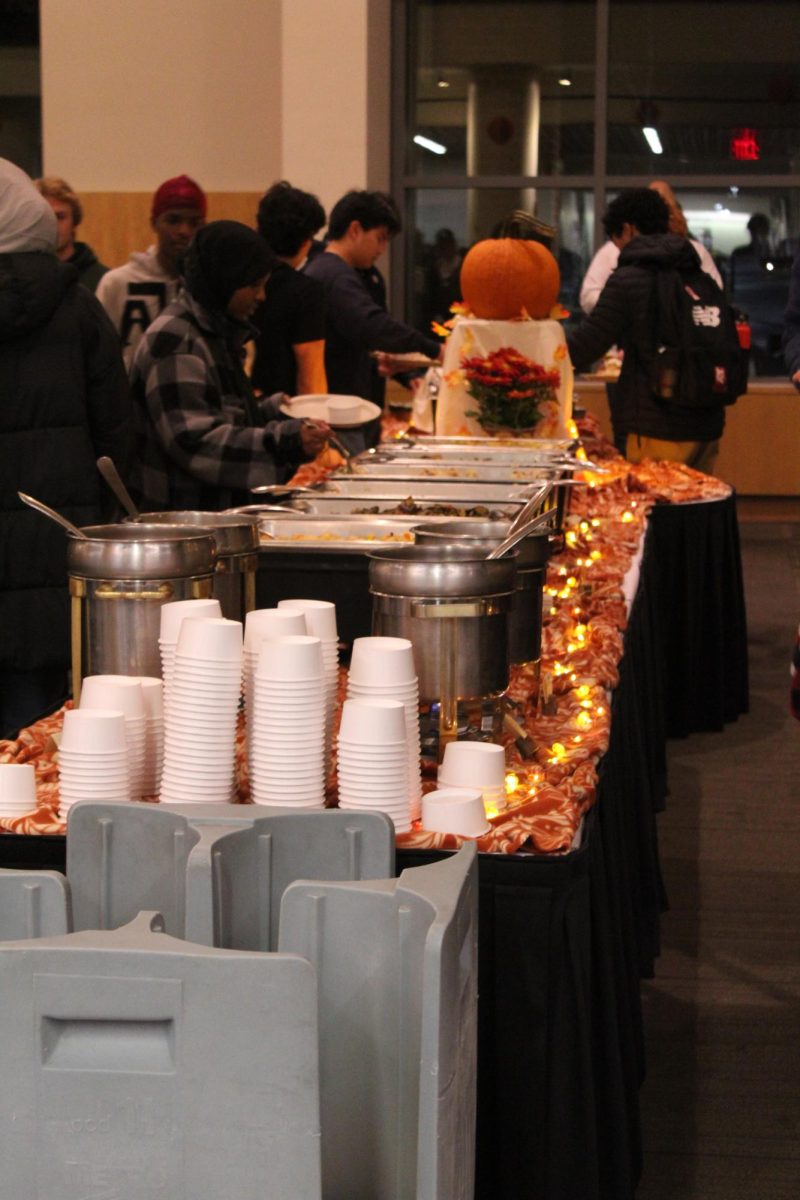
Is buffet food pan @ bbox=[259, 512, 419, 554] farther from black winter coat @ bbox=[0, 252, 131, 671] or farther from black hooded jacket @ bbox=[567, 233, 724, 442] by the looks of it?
black hooded jacket @ bbox=[567, 233, 724, 442]

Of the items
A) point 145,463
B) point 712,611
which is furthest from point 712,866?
point 145,463

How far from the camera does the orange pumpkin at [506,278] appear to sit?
4.73m

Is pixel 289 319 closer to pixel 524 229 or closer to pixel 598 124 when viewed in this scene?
pixel 524 229

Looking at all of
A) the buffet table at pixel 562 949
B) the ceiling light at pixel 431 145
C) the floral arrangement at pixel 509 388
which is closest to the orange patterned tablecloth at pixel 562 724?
the buffet table at pixel 562 949

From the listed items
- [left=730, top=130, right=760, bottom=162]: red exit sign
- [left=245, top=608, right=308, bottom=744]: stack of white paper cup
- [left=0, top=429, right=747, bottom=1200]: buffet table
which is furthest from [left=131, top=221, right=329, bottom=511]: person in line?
[left=730, top=130, right=760, bottom=162]: red exit sign

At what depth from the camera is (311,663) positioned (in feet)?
5.12

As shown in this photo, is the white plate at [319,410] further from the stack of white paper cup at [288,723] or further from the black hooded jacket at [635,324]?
the stack of white paper cup at [288,723]

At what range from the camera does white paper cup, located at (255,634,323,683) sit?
155cm

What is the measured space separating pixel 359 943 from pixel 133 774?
48 cm

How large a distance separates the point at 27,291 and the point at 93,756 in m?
1.51

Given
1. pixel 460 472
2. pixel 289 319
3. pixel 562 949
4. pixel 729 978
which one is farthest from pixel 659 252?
pixel 562 949

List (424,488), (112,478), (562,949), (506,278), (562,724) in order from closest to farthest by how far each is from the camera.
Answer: (562,949), (562,724), (112,478), (424,488), (506,278)

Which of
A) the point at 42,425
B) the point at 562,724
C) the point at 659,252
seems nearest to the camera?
the point at 562,724

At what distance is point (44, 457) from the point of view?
294cm
